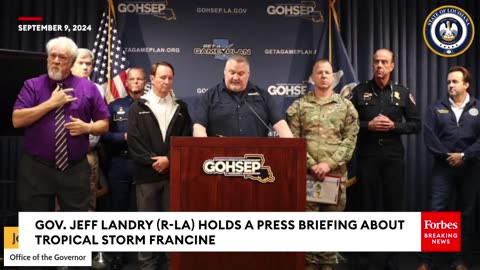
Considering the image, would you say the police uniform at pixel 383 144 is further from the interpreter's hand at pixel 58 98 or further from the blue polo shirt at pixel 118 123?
the interpreter's hand at pixel 58 98

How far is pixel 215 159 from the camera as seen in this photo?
2.49 meters

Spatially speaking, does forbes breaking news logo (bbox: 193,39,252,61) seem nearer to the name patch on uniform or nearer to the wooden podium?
the name patch on uniform

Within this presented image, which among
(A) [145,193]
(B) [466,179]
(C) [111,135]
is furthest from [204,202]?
(B) [466,179]

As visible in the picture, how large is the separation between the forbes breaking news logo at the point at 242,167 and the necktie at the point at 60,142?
37.4 inches

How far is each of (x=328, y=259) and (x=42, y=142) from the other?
6.19ft

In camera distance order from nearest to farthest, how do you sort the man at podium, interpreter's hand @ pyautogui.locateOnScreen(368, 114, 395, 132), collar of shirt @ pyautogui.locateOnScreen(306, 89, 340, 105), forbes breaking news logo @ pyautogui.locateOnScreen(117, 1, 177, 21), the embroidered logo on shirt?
1. the man at podium
2. collar of shirt @ pyautogui.locateOnScreen(306, 89, 340, 105)
3. interpreter's hand @ pyautogui.locateOnScreen(368, 114, 395, 132)
4. the embroidered logo on shirt
5. forbes breaking news logo @ pyautogui.locateOnScreen(117, 1, 177, 21)

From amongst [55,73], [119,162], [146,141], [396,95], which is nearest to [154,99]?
[146,141]

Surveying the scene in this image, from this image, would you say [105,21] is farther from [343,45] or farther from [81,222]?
[81,222]

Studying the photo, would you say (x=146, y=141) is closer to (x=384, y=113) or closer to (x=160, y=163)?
(x=160, y=163)

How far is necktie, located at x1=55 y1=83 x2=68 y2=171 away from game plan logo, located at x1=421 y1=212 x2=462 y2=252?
2252mm

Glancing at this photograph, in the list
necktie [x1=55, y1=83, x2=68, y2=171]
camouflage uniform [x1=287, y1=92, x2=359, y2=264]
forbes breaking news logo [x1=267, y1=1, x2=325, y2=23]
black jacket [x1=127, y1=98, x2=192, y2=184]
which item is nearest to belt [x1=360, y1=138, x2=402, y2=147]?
camouflage uniform [x1=287, y1=92, x2=359, y2=264]

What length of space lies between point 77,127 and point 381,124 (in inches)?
80.1

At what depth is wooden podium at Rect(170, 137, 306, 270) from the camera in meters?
2.49

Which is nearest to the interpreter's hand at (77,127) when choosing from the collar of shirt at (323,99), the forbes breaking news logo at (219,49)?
the collar of shirt at (323,99)
